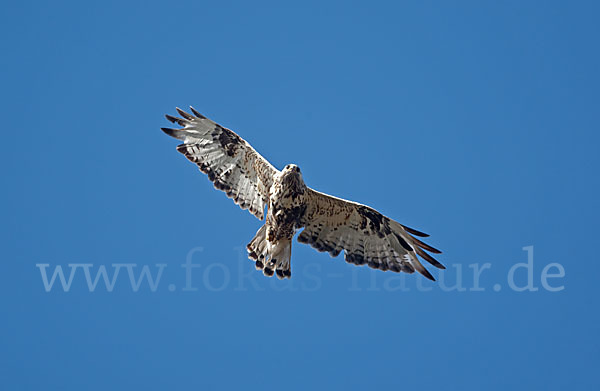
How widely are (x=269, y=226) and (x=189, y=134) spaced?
1.97 m

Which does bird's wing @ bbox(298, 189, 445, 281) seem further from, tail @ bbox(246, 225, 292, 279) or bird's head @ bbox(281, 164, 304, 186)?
bird's head @ bbox(281, 164, 304, 186)

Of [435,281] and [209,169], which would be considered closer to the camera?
[435,281]

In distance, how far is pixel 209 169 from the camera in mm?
10773

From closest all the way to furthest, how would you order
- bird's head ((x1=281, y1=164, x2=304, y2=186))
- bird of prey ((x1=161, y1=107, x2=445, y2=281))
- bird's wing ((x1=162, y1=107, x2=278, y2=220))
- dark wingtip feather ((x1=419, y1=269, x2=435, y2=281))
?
bird's head ((x1=281, y1=164, x2=304, y2=186)) → bird of prey ((x1=161, y1=107, x2=445, y2=281)) → dark wingtip feather ((x1=419, y1=269, x2=435, y2=281)) → bird's wing ((x1=162, y1=107, x2=278, y2=220))

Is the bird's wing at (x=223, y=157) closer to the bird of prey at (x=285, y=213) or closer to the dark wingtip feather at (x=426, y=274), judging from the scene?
the bird of prey at (x=285, y=213)

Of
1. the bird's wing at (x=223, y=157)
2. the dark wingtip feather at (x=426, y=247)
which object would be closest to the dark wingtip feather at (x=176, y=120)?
the bird's wing at (x=223, y=157)

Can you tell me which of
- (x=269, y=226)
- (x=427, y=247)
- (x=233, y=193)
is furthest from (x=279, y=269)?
(x=427, y=247)

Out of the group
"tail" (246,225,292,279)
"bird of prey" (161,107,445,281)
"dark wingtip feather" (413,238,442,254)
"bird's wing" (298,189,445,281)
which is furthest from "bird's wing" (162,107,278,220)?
"dark wingtip feather" (413,238,442,254)

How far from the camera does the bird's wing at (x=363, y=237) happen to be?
10.1m

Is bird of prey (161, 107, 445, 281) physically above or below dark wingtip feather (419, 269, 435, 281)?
above

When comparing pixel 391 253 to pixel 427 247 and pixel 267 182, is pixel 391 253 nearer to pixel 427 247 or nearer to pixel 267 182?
pixel 427 247

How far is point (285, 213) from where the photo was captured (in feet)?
32.6

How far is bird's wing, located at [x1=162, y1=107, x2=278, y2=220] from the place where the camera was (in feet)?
34.8

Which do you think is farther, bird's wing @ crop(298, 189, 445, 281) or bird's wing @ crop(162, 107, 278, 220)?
bird's wing @ crop(162, 107, 278, 220)
